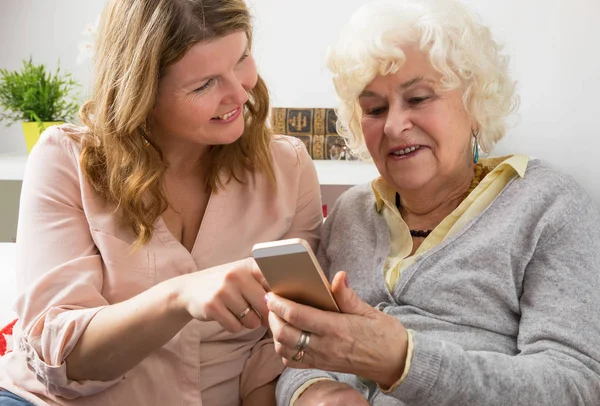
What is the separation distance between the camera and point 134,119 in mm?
1399

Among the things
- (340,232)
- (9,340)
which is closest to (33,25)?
(9,340)

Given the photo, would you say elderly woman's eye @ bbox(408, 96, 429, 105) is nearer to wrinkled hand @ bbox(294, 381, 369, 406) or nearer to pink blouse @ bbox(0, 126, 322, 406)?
pink blouse @ bbox(0, 126, 322, 406)

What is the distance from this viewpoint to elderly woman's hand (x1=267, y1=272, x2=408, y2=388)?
1.07m

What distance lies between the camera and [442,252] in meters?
1.38

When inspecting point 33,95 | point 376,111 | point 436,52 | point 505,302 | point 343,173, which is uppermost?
point 436,52

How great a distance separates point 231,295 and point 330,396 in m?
0.29

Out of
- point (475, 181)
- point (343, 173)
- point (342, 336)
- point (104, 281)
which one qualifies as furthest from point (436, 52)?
point (343, 173)

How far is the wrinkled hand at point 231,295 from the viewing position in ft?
3.62

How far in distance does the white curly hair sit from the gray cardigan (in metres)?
0.17

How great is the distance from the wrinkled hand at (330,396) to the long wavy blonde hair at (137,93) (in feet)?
1.42

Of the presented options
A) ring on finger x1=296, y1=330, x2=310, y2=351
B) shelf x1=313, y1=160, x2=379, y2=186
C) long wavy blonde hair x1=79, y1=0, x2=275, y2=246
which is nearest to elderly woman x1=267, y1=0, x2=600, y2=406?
ring on finger x1=296, y1=330, x2=310, y2=351

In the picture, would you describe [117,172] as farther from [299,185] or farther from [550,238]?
[550,238]

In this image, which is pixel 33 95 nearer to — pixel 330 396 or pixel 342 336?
pixel 330 396

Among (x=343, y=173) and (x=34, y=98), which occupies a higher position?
(x=34, y=98)
